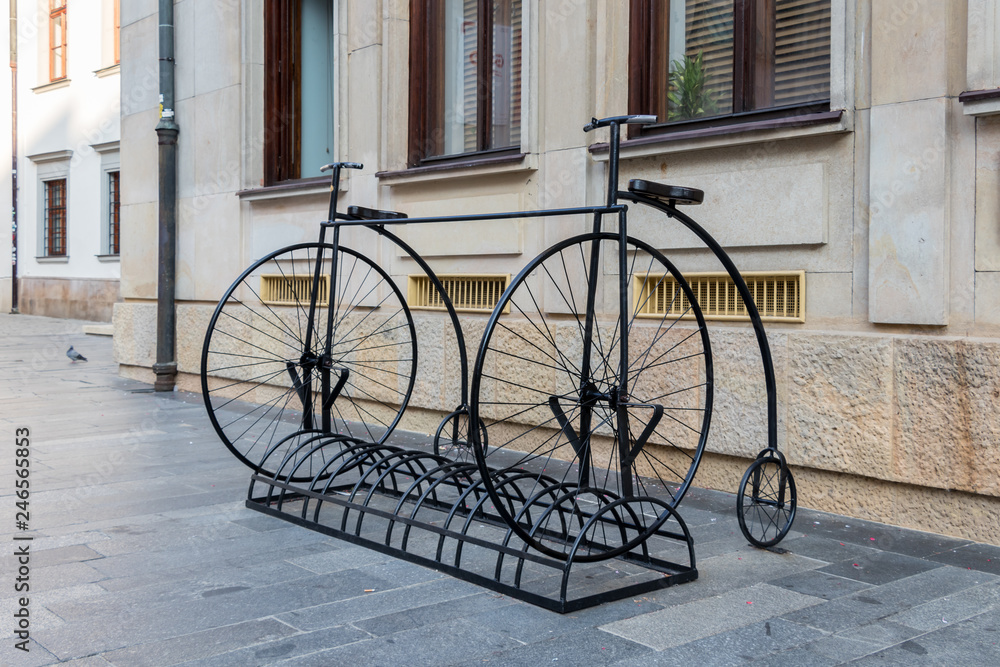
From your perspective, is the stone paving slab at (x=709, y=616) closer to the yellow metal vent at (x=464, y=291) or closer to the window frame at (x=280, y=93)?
the yellow metal vent at (x=464, y=291)

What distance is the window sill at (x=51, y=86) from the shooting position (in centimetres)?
2306

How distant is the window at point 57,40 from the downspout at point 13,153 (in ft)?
4.62

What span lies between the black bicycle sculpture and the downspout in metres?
17.8

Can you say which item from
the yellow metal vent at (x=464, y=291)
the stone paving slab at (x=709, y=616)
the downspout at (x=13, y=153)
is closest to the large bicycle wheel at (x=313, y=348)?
the yellow metal vent at (x=464, y=291)

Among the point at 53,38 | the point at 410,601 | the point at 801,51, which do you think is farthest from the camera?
the point at 53,38

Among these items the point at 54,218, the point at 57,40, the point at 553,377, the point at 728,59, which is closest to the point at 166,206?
the point at 553,377

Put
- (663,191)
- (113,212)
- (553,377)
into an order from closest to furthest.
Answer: (663,191) < (553,377) < (113,212)

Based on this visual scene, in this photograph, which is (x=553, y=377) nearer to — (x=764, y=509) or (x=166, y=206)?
(x=764, y=509)

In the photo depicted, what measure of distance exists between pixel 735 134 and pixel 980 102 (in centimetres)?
128

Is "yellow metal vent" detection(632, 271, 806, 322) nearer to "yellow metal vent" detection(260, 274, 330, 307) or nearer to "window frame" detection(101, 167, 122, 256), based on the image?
"yellow metal vent" detection(260, 274, 330, 307)

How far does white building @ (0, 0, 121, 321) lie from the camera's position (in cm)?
2189

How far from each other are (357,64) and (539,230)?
2.54 m

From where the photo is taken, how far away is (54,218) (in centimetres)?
2427

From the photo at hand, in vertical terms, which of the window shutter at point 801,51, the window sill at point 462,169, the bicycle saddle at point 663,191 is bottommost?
the bicycle saddle at point 663,191
